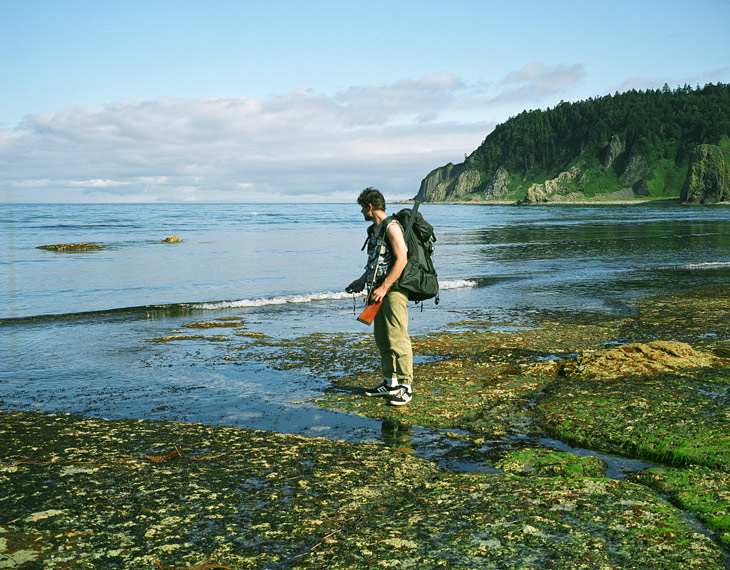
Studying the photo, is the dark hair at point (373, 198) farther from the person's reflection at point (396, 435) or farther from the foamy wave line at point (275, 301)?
the foamy wave line at point (275, 301)

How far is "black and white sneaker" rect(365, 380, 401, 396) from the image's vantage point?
696cm

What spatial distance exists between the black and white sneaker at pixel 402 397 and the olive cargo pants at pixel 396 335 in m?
0.17

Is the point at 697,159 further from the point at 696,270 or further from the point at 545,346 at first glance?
the point at 545,346

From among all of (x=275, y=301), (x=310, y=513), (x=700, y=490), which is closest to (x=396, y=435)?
(x=310, y=513)

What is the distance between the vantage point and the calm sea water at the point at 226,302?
745cm

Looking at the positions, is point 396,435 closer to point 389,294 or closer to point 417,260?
point 389,294

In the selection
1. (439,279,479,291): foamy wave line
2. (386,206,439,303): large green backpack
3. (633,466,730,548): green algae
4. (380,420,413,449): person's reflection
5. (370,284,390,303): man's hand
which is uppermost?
(386,206,439,303): large green backpack

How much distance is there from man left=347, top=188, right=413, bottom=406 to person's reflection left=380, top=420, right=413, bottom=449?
621 millimetres

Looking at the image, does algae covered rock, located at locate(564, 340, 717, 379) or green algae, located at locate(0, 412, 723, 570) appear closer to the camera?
green algae, located at locate(0, 412, 723, 570)

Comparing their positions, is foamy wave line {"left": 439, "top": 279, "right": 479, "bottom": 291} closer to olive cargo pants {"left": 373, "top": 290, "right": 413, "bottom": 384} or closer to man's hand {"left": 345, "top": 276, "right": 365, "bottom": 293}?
man's hand {"left": 345, "top": 276, "right": 365, "bottom": 293}

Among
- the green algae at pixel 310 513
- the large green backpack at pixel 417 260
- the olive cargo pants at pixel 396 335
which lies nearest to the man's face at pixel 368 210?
the large green backpack at pixel 417 260

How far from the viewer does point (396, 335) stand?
7.07 m

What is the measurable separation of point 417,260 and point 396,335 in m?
0.93

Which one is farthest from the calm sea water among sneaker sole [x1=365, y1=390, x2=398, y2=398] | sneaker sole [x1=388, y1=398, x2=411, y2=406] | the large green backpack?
the large green backpack
